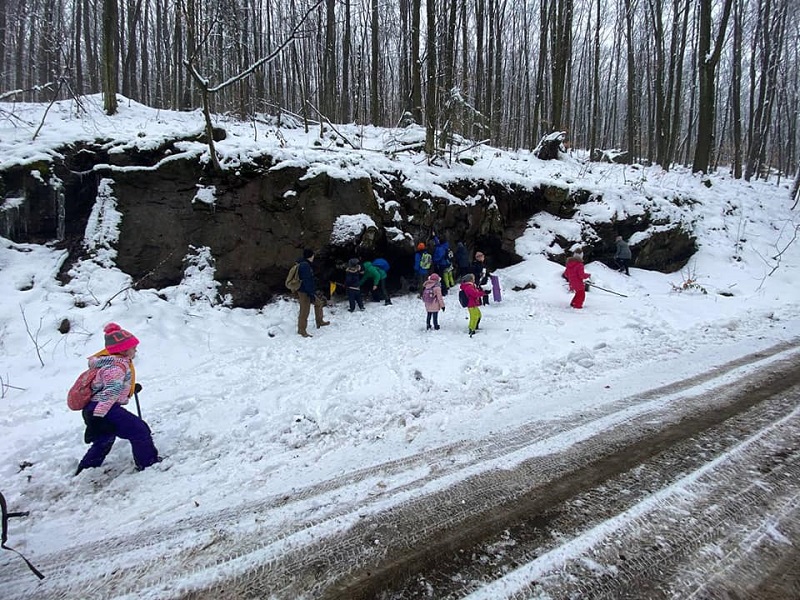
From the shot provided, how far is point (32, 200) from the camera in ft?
28.0

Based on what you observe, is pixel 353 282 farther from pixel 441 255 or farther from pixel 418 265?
pixel 441 255

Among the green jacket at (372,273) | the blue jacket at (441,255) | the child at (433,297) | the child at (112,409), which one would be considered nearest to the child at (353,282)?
the green jacket at (372,273)

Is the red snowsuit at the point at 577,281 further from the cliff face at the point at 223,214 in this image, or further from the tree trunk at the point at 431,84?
the tree trunk at the point at 431,84

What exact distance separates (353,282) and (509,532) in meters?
7.81

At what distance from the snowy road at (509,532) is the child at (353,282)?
6502 millimetres

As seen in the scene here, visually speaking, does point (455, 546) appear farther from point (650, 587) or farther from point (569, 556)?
point (650, 587)

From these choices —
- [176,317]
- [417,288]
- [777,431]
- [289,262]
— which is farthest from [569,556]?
[417,288]

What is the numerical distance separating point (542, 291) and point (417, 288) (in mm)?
3562

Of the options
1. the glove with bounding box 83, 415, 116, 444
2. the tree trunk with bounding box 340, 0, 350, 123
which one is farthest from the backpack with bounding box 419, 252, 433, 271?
the tree trunk with bounding box 340, 0, 350, 123

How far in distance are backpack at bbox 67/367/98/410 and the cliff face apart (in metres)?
5.59

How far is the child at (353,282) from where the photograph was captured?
394 inches

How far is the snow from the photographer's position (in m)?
3.84

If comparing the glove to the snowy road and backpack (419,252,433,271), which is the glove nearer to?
the snowy road

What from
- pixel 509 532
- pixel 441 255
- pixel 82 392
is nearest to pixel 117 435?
pixel 82 392
